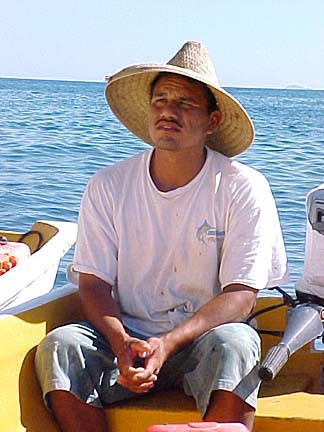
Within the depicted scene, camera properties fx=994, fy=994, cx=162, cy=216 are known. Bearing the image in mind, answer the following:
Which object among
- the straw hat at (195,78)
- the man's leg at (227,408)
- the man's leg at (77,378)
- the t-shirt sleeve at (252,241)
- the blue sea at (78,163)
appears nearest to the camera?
the man's leg at (227,408)

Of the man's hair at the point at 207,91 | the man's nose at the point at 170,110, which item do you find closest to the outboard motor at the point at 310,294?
the man's hair at the point at 207,91

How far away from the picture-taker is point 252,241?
9.36 feet

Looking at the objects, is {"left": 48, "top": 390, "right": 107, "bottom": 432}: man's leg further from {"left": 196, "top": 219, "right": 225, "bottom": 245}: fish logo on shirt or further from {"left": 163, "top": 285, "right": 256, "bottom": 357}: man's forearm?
{"left": 196, "top": 219, "right": 225, "bottom": 245}: fish logo on shirt

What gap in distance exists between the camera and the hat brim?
2947 millimetres

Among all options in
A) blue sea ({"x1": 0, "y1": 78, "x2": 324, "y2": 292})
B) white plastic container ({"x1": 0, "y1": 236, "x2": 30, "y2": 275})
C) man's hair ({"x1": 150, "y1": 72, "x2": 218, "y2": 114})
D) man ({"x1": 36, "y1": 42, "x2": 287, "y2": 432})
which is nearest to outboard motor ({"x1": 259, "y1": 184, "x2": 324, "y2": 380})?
man ({"x1": 36, "y1": 42, "x2": 287, "y2": 432})

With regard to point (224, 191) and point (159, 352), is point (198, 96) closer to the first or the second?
point (224, 191)

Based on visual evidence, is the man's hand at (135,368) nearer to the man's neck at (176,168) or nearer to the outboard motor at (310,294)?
the outboard motor at (310,294)

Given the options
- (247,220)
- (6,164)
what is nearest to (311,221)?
(247,220)

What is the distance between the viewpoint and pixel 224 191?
2.94 m

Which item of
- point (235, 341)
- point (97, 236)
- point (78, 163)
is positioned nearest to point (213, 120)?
point (97, 236)

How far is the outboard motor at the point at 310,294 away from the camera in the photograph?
9.43 feet

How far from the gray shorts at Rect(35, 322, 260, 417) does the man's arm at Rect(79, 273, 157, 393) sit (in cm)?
5

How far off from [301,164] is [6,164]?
4.15m

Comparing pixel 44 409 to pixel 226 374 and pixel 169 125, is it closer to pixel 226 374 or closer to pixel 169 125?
pixel 226 374
